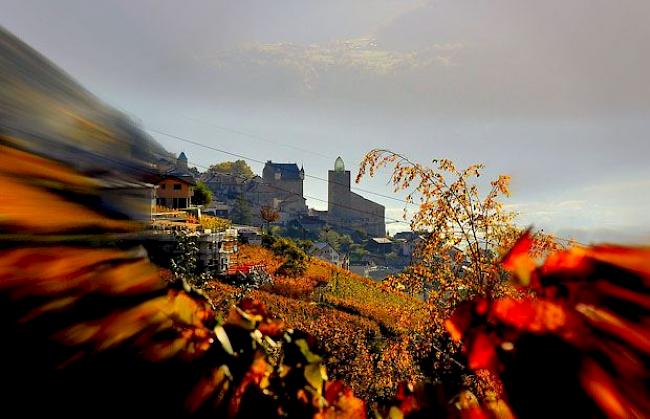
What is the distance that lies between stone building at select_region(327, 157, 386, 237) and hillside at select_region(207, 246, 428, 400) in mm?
50049

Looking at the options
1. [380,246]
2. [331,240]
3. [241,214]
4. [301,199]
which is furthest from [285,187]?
[331,240]

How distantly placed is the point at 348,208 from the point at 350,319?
6024cm

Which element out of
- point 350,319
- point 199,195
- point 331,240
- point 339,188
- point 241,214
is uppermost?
point 339,188

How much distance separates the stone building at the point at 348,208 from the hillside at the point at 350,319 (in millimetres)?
50049

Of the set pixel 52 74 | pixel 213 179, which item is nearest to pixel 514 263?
pixel 52 74

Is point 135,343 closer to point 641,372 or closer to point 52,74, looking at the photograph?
point 52,74

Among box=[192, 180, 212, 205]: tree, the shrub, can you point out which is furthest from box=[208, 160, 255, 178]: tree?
the shrub

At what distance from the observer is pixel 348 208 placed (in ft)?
236

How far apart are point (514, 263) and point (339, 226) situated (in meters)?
72.0

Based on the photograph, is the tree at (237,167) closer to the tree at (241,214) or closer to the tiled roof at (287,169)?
the tiled roof at (287,169)

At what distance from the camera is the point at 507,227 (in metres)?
4.80

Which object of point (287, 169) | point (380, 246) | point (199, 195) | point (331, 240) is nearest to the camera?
point (199, 195)

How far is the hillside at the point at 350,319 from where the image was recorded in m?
6.06

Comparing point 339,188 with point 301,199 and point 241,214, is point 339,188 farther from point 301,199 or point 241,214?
point 241,214
